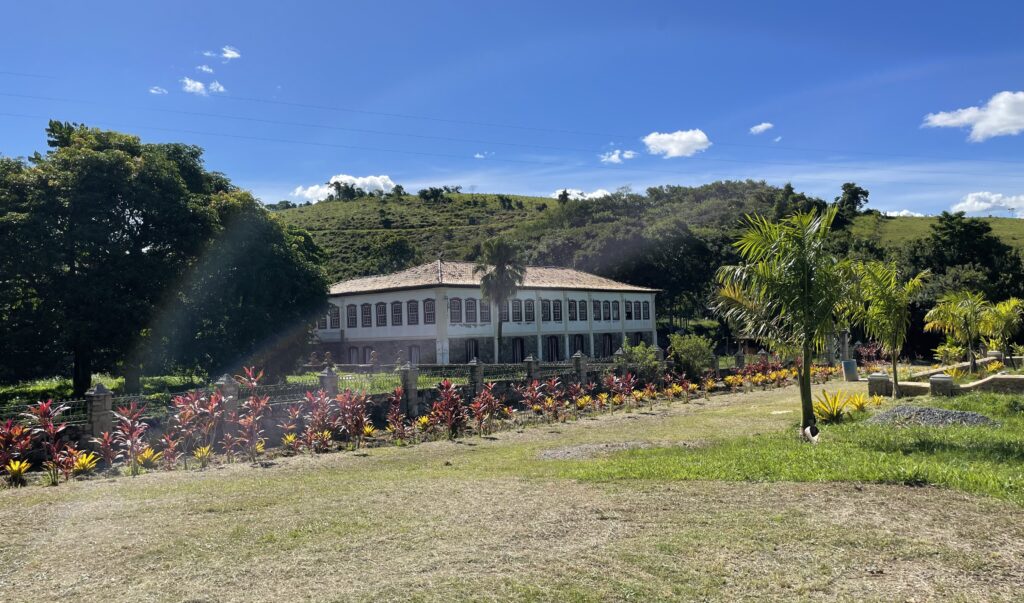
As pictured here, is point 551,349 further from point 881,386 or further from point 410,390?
point 881,386

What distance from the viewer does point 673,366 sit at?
2744 centimetres

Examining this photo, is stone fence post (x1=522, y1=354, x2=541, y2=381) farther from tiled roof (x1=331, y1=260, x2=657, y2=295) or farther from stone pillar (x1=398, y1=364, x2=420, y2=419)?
tiled roof (x1=331, y1=260, x2=657, y2=295)

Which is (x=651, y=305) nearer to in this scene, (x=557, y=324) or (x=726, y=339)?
(x=726, y=339)

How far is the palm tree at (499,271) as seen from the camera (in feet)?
118

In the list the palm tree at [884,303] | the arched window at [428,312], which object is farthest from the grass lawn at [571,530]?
the arched window at [428,312]

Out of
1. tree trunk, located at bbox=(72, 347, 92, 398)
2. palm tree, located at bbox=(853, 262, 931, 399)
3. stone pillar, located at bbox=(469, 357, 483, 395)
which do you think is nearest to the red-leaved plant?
stone pillar, located at bbox=(469, 357, 483, 395)

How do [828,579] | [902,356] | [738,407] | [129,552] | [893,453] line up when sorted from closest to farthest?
[828,579], [129,552], [893,453], [738,407], [902,356]

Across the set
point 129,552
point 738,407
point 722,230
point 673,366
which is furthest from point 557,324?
point 129,552

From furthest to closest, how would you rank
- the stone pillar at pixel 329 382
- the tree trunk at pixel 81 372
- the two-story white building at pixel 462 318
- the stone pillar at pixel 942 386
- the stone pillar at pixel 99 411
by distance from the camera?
the two-story white building at pixel 462 318, the tree trunk at pixel 81 372, the stone pillar at pixel 329 382, the stone pillar at pixel 942 386, the stone pillar at pixel 99 411

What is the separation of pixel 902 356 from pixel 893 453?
117ft

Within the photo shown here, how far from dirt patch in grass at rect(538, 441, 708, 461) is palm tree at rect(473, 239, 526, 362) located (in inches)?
929

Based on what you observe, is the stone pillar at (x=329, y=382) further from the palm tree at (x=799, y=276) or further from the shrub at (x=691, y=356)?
the shrub at (x=691, y=356)

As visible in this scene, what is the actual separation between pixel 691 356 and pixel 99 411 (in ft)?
67.3

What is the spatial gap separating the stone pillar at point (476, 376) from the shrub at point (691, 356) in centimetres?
951
